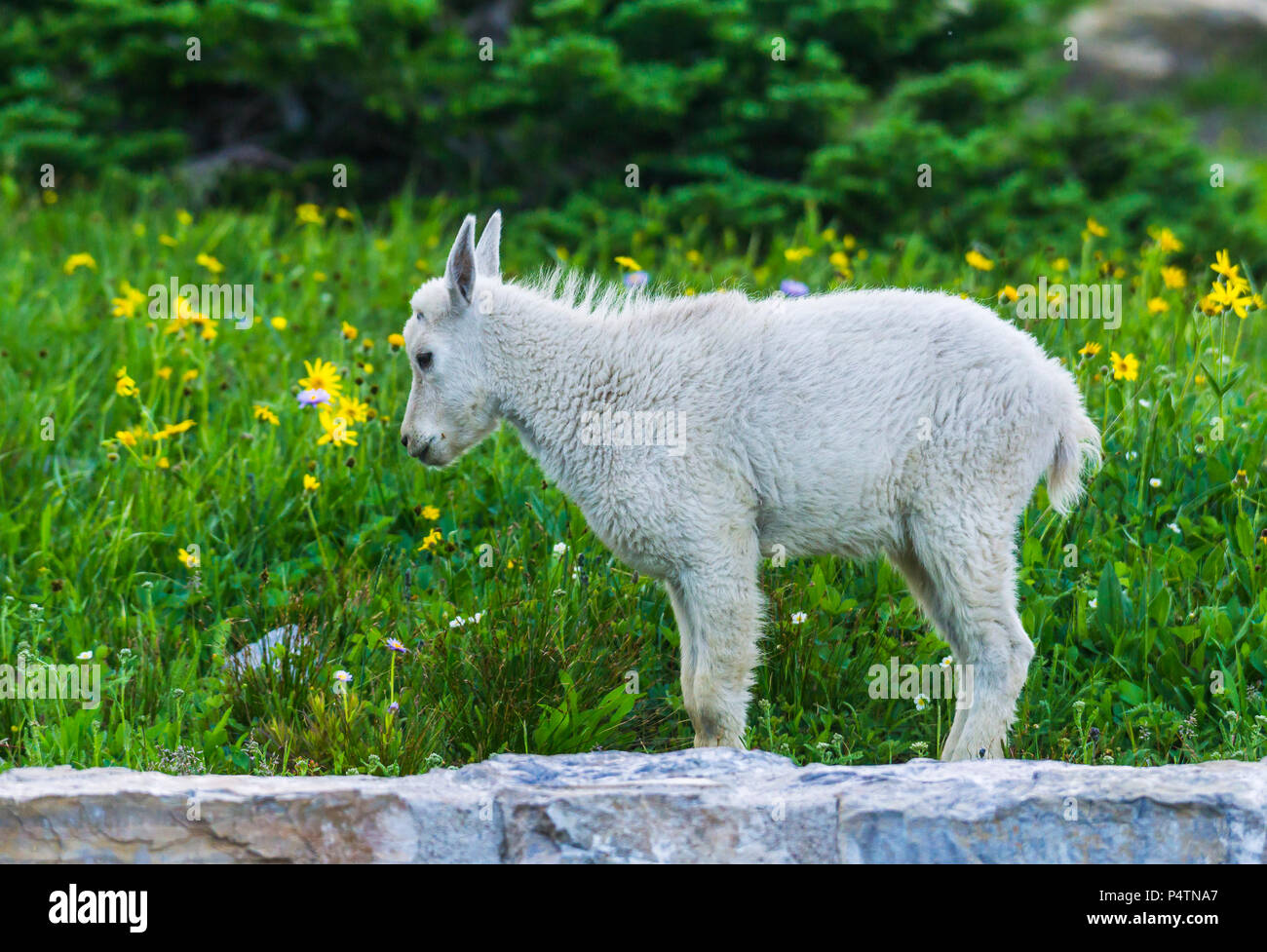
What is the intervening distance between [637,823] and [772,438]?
1.57m

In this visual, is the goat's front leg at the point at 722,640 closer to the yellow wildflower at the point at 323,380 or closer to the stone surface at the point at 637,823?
the stone surface at the point at 637,823

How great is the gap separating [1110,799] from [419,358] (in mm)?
2826

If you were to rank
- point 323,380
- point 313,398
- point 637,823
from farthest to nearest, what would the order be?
1. point 323,380
2. point 313,398
3. point 637,823

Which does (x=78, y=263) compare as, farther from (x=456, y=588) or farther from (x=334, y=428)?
(x=456, y=588)

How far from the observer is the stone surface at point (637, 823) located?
12.8 feet

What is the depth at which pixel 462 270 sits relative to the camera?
5.15 meters

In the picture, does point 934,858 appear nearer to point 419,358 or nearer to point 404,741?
point 404,741

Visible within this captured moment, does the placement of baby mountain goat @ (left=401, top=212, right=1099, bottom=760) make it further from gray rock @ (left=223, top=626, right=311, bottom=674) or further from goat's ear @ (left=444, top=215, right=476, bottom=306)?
gray rock @ (left=223, top=626, right=311, bottom=674)

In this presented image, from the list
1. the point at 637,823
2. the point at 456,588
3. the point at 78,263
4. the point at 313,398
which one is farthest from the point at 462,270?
the point at 78,263

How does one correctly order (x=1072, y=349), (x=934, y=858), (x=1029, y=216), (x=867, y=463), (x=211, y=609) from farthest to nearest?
(x=1029, y=216)
(x=1072, y=349)
(x=211, y=609)
(x=867, y=463)
(x=934, y=858)

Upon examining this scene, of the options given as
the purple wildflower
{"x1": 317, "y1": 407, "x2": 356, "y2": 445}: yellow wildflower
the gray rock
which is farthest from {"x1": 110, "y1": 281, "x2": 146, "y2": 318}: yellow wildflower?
the gray rock

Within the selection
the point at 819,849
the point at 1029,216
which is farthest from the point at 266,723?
the point at 1029,216

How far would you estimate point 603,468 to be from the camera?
5.01 meters

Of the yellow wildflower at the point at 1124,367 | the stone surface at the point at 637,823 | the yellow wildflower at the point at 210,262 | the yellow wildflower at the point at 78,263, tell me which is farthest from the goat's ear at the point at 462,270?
the yellow wildflower at the point at 78,263
